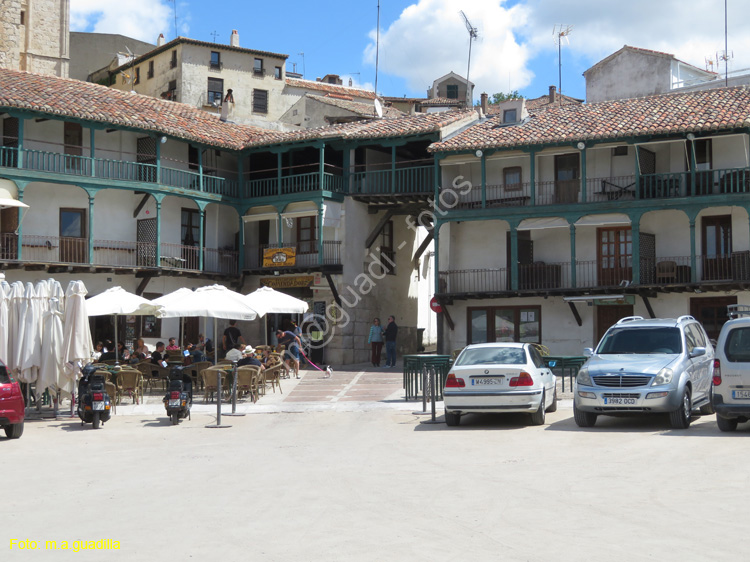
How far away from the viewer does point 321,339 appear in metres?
35.1

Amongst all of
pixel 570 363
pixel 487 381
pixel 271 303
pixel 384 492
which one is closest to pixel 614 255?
pixel 570 363

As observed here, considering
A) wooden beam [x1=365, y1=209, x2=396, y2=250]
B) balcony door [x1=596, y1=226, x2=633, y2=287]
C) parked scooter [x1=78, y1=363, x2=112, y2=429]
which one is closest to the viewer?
parked scooter [x1=78, y1=363, x2=112, y2=429]

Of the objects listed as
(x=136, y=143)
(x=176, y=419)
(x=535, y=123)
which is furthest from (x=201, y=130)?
(x=176, y=419)

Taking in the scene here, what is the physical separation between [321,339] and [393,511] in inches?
1036

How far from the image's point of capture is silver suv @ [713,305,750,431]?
1423 cm

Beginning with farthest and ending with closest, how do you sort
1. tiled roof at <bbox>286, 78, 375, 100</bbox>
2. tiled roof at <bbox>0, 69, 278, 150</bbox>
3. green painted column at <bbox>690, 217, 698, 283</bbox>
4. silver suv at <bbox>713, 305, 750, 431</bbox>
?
tiled roof at <bbox>286, 78, 375, 100</bbox>, tiled roof at <bbox>0, 69, 278, 150</bbox>, green painted column at <bbox>690, 217, 698, 283</bbox>, silver suv at <bbox>713, 305, 750, 431</bbox>

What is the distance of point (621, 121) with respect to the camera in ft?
106

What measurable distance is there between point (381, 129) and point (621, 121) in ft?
29.4

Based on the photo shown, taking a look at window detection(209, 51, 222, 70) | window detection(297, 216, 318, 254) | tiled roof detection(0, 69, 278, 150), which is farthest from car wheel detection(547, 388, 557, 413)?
window detection(209, 51, 222, 70)

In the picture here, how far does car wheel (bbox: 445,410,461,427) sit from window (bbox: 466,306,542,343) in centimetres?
1681

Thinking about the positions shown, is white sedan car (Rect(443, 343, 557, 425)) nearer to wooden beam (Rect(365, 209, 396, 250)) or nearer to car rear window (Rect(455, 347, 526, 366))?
car rear window (Rect(455, 347, 526, 366))

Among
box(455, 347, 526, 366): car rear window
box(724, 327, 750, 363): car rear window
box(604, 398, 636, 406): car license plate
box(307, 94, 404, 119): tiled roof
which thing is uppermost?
box(307, 94, 404, 119): tiled roof

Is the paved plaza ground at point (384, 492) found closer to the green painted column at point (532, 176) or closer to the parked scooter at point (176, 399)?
the parked scooter at point (176, 399)

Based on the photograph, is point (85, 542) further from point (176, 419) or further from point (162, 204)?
point (162, 204)
